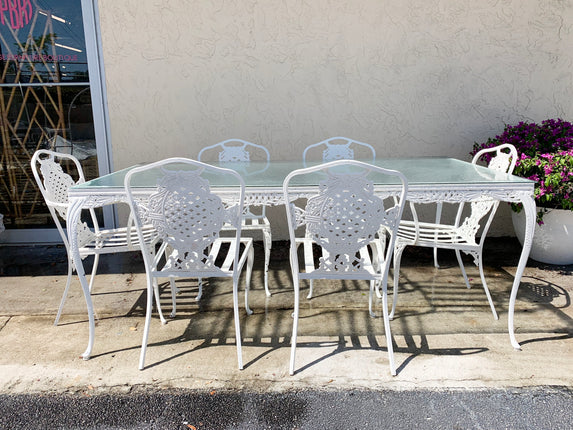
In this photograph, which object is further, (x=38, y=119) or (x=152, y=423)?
(x=38, y=119)

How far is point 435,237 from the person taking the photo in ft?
8.72

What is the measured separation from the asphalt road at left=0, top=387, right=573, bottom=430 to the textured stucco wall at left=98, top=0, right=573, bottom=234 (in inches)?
100.0

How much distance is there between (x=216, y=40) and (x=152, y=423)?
3.17 meters

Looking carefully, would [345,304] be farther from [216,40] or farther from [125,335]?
[216,40]

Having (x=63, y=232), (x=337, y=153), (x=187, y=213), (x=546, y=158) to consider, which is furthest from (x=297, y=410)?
(x=546, y=158)

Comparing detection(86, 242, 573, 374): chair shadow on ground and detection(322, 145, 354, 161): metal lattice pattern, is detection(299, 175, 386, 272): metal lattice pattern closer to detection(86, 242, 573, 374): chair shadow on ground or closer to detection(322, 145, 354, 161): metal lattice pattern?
detection(86, 242, 573, 374): chair shadow on ground

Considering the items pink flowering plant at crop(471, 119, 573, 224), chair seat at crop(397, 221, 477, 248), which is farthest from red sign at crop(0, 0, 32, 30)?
pink flowering plant at crop(471, 119, 573, 224)

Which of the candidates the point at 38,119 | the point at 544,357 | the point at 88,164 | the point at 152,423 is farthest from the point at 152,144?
the point at 544,357

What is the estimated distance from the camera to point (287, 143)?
A: 13.2 feet

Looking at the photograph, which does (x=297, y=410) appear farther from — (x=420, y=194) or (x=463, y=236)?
(x=463, y=236)

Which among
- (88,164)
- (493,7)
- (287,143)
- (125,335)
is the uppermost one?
(493,7)

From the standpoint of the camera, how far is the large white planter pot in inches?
130

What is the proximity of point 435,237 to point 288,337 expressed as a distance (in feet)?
3.56

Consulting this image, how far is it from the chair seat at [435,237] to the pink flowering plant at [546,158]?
2.98 ft
